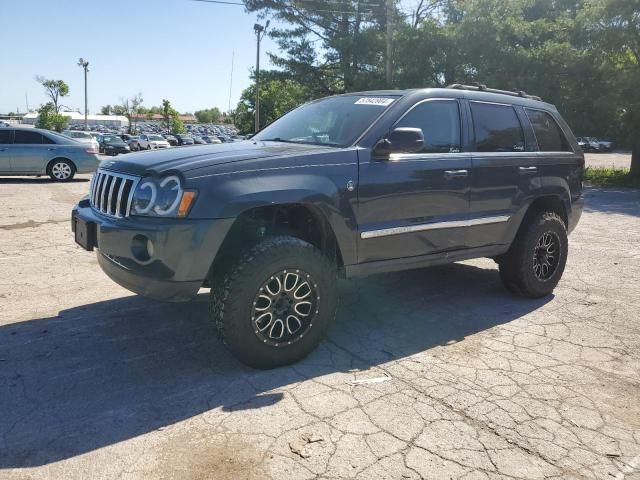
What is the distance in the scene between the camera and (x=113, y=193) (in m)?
3.53

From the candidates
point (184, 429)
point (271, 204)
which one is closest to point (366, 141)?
point (271, 204)

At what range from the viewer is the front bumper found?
10.2 ft

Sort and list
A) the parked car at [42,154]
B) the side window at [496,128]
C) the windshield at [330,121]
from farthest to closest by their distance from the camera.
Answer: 1. the parked car at [42,154]
2. the side window at [496,128]
3. the windshield at [330,121]

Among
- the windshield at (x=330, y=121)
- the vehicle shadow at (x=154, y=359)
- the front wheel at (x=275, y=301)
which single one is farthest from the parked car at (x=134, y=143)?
the front wheel at (x=275, y=301)

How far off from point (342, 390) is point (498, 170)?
248cm

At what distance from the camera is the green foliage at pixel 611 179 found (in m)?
18.0

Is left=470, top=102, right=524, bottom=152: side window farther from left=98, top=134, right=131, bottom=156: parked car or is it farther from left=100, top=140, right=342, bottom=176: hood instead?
left=98, top=134, right=131, bottom=156: parked car

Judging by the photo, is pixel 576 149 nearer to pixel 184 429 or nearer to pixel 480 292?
pixel 480 292

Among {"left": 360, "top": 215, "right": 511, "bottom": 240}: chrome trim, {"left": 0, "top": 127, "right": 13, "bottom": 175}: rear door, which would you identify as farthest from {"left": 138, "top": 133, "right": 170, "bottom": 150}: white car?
{"left": 360, "top": 215, "right": 511, "bottom": 240}: chrome trim

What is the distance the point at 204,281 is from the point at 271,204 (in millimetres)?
654

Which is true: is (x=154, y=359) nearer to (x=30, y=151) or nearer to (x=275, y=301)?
(x=275, y=301)

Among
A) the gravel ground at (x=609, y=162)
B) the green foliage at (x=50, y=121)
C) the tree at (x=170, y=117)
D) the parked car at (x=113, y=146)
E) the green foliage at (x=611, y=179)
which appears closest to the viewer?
the green foliage at (x=611, y=179)

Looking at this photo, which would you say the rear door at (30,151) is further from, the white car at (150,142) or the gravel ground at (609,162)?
the white car at (150,142)

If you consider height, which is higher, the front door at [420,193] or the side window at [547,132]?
the side window at [547,132]
